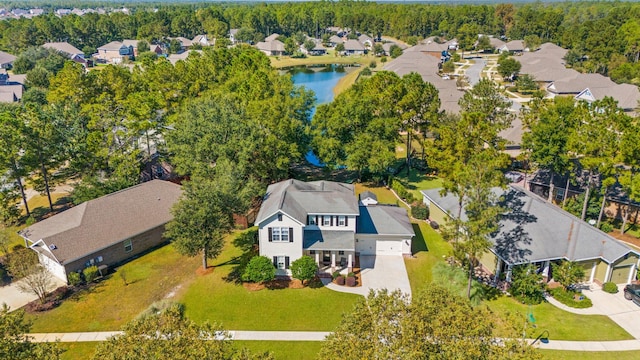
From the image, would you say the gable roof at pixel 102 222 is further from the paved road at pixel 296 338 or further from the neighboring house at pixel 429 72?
the neighboring house at pixel 429 72

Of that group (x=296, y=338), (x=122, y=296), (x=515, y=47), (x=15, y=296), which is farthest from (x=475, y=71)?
(x=15, y=296)

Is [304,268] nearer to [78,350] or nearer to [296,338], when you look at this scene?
[296,338]

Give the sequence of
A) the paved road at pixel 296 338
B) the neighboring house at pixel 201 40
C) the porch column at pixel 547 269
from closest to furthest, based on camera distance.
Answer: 1. the paved road at pixel 296 338
2. the porch column at pixel 547 269
3. the neighboring house at pixel 201 40

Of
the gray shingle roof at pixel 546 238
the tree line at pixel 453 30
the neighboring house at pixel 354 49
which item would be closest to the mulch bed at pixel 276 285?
the gray shingle roof at pixel 546 238

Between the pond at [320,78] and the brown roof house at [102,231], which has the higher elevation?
the pond at [320,78]

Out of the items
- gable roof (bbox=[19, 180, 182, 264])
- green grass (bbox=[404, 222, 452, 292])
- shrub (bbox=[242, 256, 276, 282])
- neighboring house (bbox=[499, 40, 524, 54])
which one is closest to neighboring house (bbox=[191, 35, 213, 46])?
neighboring house (bbox=[499, 40, 524, 54])

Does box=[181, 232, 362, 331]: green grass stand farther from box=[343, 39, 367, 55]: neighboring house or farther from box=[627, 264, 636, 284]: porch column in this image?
box=[343, 39, 367, 55]: neighboring house

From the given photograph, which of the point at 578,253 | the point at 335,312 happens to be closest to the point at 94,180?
the point at 335,312
